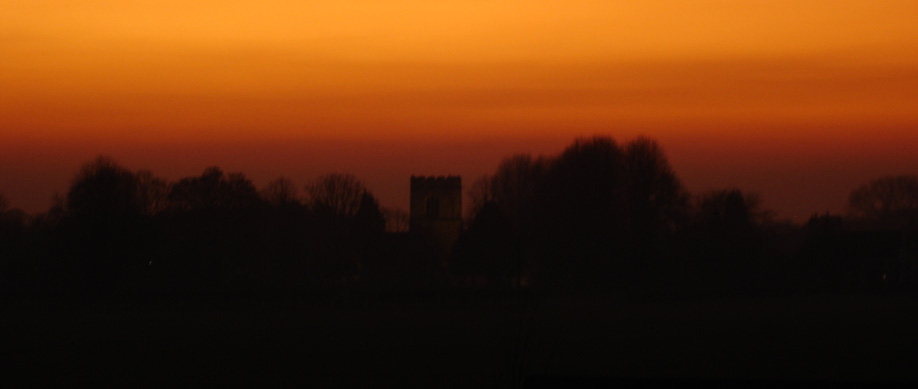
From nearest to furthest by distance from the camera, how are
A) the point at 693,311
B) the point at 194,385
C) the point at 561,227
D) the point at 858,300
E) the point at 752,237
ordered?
the point at 194,385 < the point at 693,311 < the point at 858,300 < the point at 561,227 < the point at 752,237

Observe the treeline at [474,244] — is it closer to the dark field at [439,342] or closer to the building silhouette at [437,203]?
the dark field at [439,342]

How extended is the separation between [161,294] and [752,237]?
150 ft

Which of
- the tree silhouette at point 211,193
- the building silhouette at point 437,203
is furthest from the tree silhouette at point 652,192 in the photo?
the building silhouette at point 437,203

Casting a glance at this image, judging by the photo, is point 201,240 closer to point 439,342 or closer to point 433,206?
point 439,342

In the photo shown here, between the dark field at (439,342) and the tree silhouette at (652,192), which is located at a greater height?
the tree silhouette at (652,192)

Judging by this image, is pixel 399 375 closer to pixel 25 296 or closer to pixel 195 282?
pixel 25 296

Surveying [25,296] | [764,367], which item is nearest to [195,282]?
[25,296]

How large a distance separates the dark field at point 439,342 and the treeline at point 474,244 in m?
8.28

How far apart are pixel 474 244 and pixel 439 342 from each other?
142ft

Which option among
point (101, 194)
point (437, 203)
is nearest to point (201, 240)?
point (101, 194)

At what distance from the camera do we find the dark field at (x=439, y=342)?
3009 cm

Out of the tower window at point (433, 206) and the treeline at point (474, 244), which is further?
the tower window at point (433, 206)

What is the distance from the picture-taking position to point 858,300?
239 feet

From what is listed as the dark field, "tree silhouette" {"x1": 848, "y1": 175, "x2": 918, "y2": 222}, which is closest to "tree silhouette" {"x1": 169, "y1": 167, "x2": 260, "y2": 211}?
the dark field
